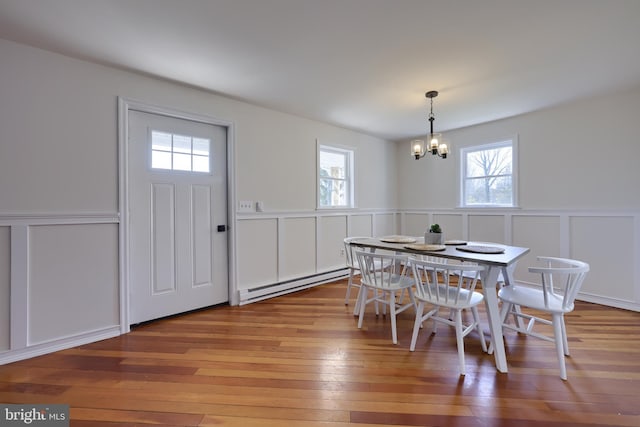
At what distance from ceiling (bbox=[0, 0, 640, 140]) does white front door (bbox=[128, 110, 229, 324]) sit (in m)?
0.57

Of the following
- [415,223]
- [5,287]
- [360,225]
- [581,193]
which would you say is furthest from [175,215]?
Result: [581,193]

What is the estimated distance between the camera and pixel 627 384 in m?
1.83

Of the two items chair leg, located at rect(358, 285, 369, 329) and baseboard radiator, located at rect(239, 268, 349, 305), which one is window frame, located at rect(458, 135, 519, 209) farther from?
chair leg, located at rect(358, 285, 369, 329)

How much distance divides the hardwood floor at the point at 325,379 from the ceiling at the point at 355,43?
2.37m

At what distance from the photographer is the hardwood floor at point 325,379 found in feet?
5.19

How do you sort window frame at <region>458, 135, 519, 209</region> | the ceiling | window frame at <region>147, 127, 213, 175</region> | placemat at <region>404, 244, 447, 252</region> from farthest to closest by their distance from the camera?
1. window frame at <region>458, 135, 519, 209</region>
2. window frame at <region>147, 127, 213, 175</region>
3. placemat at <region>404, 244, 447, 252</region>
4. the ceiling

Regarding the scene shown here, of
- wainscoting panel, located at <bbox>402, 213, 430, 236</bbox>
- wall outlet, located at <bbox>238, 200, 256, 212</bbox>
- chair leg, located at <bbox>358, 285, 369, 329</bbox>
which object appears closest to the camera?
chair leg, located at <bbox>358, 285, 369, 329</bbox>

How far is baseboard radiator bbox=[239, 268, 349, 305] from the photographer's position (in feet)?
11.2

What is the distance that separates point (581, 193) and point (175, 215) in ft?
15.4

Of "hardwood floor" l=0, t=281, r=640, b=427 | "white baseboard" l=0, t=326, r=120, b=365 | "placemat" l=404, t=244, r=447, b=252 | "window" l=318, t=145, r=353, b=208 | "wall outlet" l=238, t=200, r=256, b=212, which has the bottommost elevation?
"hardwood floor" l=0, t=281, r=640, b=427

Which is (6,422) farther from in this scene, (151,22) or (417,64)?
(417,64)

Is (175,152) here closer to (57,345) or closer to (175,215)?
(175,215)

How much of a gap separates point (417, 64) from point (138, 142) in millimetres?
2664

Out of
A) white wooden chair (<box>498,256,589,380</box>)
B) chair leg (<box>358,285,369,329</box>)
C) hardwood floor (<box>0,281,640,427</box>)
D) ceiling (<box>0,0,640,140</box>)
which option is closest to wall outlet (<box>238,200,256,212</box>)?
ceiling (<box>0,0,640,140</box>)
